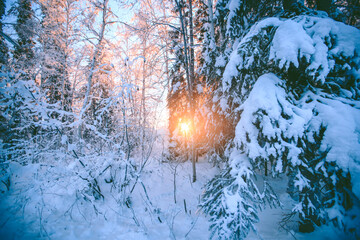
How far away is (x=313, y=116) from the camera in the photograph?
2348 mm

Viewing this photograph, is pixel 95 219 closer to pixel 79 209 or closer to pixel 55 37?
pixel 79 209

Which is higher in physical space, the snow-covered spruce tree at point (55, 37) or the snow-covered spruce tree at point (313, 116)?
the snow-covered spruce tree at point (55, 37)

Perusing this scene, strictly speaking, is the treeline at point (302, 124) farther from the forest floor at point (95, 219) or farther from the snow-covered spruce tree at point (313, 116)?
the forest floor at point (95, 219)

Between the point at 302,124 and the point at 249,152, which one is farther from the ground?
the point at 302,124

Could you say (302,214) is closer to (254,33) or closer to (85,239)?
(254,33)

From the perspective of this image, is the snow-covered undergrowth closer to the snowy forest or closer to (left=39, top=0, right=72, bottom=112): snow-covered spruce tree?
the snowy forest

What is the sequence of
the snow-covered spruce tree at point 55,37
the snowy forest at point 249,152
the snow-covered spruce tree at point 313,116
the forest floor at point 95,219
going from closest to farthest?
1. the snow-covered spruce tree at point 313,116
2. the snowy forest at point 249,152
3. the forest floor at point 95,219
4. the snow-covered spruce tree at point 55,37

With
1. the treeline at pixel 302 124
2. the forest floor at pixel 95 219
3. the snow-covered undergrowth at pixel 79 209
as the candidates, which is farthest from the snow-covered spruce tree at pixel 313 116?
the snow-covered undergrowth at pixel 79 209

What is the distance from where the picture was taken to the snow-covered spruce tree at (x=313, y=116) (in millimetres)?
1987

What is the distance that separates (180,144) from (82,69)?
6627 millimetres

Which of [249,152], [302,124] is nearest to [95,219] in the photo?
[249,152]

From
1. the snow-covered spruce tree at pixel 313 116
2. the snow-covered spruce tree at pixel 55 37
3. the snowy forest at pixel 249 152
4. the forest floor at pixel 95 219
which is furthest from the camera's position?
the snow-covered spruce tree at pixel 55 37

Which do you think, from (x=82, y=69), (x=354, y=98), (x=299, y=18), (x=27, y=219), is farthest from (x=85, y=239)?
Result: (x=82, y=69)

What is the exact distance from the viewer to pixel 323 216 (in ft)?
8.43
